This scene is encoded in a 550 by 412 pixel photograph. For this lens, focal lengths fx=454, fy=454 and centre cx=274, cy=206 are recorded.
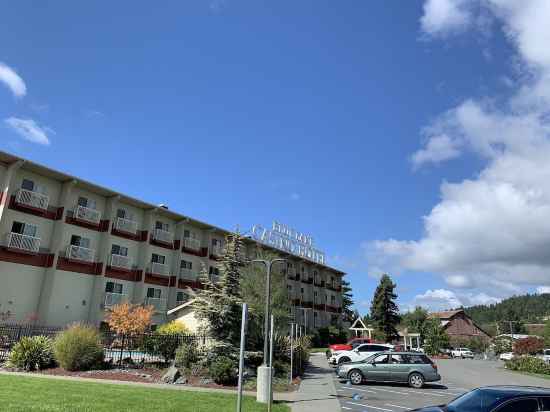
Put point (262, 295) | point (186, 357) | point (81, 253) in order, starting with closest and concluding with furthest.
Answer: point (186, 357)
point (262, 295)
point (81, 253)

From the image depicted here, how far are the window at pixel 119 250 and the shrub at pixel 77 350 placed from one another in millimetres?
18220

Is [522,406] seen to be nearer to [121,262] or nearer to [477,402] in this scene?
[477,402]

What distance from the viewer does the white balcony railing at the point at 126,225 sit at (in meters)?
37.6

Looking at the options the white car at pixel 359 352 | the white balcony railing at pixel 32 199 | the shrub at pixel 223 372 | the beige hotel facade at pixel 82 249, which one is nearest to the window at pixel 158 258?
the beige hotel facade at pixel 82 249

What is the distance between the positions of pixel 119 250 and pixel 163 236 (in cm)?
496

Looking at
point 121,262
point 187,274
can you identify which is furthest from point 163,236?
point 121,262

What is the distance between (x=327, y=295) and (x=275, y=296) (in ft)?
124

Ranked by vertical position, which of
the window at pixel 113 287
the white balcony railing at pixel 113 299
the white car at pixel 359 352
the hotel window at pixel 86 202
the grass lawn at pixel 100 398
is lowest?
the grass lawn at pixel 100 398

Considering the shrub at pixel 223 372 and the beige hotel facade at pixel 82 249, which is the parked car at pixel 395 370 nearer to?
the shrub at pixel 223 372

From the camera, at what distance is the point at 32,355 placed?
62.1 feet

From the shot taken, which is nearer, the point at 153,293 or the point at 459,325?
the point at 153,293

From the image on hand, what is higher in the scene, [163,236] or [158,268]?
[163,236]

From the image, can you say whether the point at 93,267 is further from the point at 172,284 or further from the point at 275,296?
the point at 275,296

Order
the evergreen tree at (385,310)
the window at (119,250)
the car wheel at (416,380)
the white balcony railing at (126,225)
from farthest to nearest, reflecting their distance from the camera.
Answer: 1. the evergreen tree at (385,310)
2. the white balcony railing at (126,225)
3. the window at (119,250)
4. the car wheel at (416,380)
